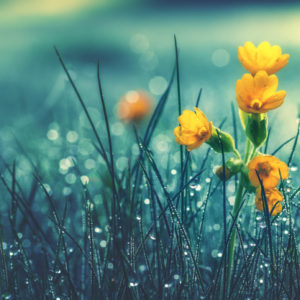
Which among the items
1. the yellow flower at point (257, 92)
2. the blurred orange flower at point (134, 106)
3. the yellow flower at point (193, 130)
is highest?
the blurred orange flower at point (134, 106)

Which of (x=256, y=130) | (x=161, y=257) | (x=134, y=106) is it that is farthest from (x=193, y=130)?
(x=134, y=106)

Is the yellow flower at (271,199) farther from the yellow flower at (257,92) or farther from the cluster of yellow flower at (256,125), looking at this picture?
the yellow flower at (257,92)

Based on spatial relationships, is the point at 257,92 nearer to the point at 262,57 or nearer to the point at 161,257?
the point at 262,57

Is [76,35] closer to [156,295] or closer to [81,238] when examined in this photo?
[81,238]

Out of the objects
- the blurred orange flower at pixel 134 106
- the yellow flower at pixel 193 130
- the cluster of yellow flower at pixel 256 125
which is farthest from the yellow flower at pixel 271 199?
the blurred orange flower at pixel 134 106

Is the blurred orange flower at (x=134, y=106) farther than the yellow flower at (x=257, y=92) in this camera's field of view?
Yes

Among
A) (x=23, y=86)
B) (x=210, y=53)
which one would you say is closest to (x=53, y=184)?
(x=23, y=86)

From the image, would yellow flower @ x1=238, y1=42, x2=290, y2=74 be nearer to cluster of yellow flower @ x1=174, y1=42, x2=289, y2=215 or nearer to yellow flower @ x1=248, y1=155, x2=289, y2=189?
cluster of yellow flower @ x1=174, y1=42, x2=289, y2=215
